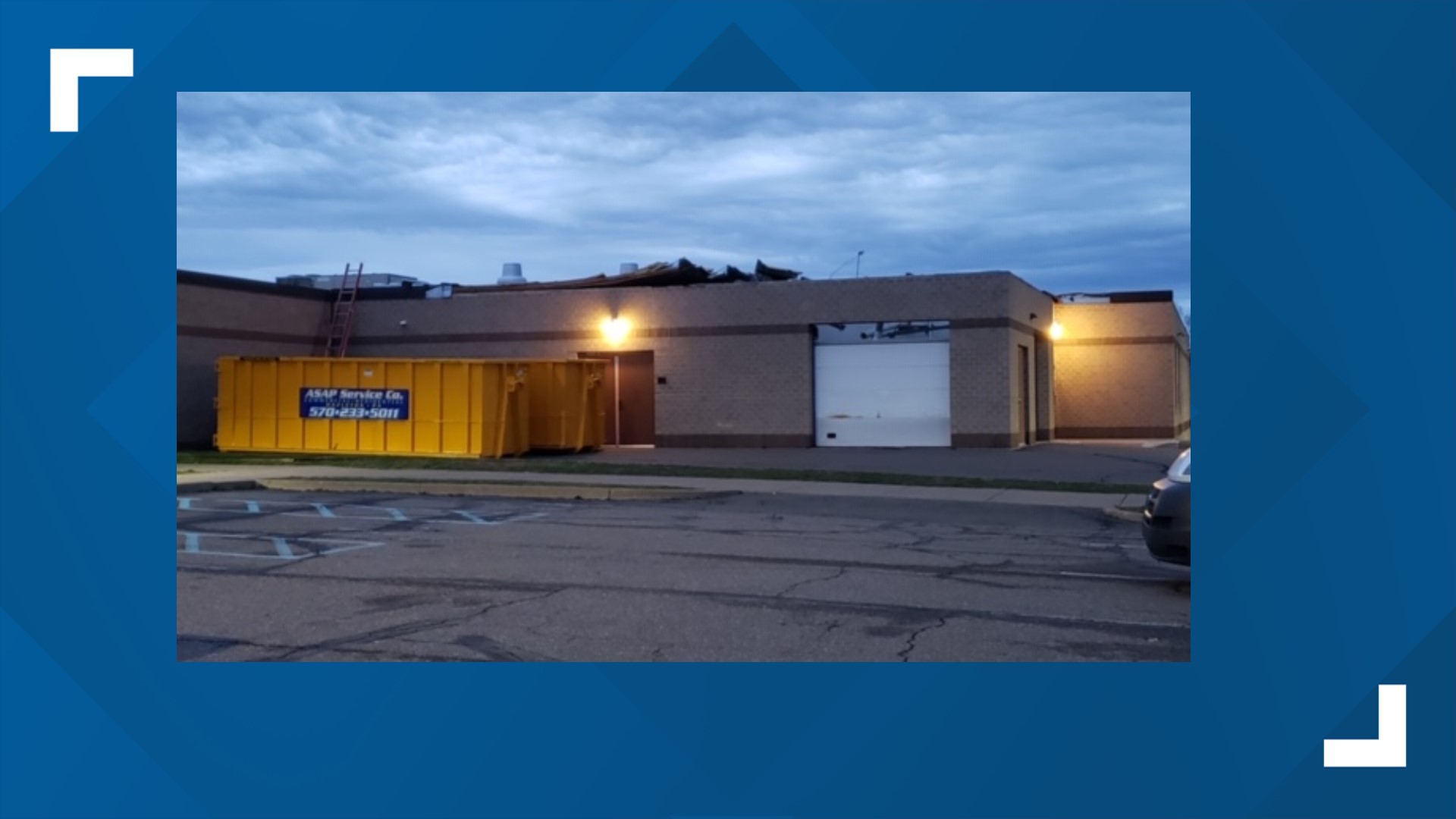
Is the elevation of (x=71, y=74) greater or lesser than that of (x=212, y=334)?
lesser

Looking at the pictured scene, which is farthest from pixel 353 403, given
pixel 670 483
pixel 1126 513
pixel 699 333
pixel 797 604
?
pixel 797 604

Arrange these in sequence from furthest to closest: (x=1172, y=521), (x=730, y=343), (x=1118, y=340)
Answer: (x=1118, y=340) < (x=730, y=343) < (x=1172, y=521)

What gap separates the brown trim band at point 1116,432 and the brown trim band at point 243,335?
21.0 meters

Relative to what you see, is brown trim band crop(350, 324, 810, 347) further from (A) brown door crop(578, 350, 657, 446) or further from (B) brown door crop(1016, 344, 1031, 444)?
(B) brown door crop(1016, 344, 1031, 444)

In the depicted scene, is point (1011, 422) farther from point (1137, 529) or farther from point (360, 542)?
point (360, 542)

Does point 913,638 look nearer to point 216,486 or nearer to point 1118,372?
point 216,486

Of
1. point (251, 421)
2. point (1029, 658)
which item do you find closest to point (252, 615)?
point (1029, 658)

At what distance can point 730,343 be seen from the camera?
31688 mm

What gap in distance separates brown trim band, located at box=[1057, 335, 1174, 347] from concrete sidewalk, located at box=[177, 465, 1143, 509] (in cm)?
1912

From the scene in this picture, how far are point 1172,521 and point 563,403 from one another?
828 inches

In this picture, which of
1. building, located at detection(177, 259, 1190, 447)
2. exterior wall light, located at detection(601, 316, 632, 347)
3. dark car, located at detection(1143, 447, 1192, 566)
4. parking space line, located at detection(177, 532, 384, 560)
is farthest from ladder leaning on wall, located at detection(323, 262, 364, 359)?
dark car, located at detection(1143, 447, 1192, 566)

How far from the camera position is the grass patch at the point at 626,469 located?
2000 centimetres

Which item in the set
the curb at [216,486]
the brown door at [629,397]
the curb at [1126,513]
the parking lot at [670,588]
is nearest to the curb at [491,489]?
the curb at [216,486]

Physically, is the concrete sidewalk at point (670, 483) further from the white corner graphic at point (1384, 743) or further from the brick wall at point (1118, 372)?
the brick wall at point (1118, 372)
